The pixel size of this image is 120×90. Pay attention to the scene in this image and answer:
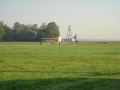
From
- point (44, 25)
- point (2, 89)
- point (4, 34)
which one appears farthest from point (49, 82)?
point (44, 25)

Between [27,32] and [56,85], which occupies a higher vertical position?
[27,32]

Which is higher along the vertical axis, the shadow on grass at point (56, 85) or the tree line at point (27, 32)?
the tree line at point (27, 32)

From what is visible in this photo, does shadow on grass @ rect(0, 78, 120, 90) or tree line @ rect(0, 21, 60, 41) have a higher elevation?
tree line @ rect(0, 21, 60, 41)

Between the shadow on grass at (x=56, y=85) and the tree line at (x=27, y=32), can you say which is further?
the tree line at (x=27, y=32)

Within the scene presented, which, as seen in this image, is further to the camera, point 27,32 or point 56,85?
point 27,32

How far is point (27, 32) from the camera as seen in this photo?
145000 millimetres

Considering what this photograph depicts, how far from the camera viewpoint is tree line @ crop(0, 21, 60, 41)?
13450 centimetres

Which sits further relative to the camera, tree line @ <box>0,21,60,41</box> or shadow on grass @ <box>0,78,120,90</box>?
tree line @ <box>0,21,60,41</box>

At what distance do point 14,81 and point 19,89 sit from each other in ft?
5.71

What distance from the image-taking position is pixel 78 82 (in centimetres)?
1215

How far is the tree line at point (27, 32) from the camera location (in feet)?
441

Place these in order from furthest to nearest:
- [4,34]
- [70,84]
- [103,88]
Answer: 1. [4,34]
2. [70,84]
3. [103,88]

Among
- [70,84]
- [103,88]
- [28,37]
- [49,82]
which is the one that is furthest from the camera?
[28,37]

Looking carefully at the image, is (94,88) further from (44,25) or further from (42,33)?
(44,25)
